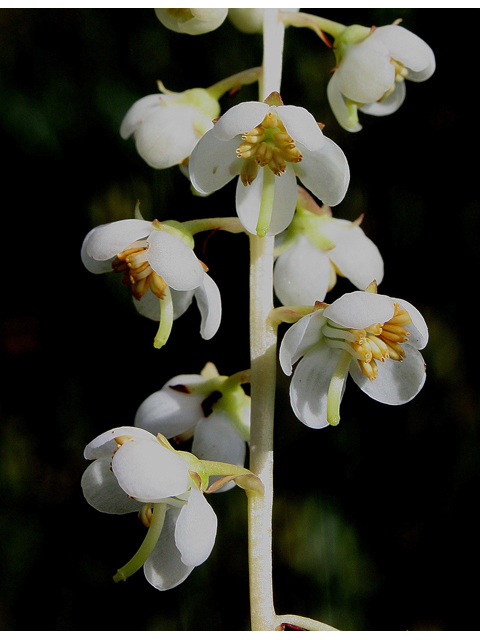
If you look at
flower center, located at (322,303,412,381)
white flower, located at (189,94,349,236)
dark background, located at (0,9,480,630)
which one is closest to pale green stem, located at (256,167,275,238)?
white flower, located at (189,94,349,236)

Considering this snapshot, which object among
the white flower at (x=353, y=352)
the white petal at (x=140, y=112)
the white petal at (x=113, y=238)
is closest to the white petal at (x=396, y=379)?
the white flower at (x=353, y=352)

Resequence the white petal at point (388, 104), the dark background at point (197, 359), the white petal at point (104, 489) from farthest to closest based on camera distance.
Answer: the dark background at point (197, 359)
the white petal at point (388, 104)
the white petal at point (104, 489)

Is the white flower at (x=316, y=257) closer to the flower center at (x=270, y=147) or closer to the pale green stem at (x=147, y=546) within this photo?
the flower center at (x=270, y=147)

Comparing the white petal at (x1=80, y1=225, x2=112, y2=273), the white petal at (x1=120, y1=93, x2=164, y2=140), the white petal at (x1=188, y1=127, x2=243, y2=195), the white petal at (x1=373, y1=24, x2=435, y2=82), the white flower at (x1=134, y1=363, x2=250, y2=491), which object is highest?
the white petal at (x1=373, y1=24, x2=435, y2=82)

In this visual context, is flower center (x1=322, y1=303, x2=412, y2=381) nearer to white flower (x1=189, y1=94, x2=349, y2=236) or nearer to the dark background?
white flower (x1=189, y1=94, x2=349, y2=236)

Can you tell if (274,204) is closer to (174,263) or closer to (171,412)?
(174,263)

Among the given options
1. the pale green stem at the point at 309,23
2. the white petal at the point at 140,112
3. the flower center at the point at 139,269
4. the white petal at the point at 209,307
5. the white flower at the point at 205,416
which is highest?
the pale green stem at the point at 309,23

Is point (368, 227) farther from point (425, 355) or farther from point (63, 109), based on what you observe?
point (63, 109)

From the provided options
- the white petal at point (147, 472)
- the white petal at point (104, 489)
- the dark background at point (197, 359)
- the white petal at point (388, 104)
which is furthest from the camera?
the dark background at point (197, 359)
